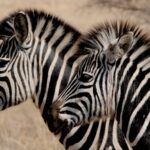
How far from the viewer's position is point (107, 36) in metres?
8.21

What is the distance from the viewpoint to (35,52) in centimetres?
862

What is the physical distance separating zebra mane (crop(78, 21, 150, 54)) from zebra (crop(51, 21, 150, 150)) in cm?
20

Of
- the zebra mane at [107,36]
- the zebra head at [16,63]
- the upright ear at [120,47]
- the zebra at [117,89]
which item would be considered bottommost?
the zebra at [117,89]

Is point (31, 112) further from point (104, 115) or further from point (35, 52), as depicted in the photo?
point (104, 115)

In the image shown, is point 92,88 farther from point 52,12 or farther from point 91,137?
point 52,12

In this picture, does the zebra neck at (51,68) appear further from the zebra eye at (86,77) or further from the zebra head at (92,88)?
the zebra eye at (86,77)

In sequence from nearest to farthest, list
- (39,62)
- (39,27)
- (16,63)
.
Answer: (16,63) < (39,62) < (39,27)

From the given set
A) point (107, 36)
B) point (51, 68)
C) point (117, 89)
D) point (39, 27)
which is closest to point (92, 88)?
point (117, 89)

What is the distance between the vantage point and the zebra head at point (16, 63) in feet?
27.9

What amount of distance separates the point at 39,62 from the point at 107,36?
3.23 feet

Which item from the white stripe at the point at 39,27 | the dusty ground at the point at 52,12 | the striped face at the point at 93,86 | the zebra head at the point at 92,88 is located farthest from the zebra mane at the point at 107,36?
the dusty ground at the point at 52,12

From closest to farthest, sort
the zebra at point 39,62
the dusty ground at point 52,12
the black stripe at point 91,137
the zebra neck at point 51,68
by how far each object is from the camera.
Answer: the black stripe at point 91,137, the zebra at point 39,62, the zebra neck at point 51,68, the dusty ground at point 52,12

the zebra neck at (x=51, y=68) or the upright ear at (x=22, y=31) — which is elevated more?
the upright ear at (x=22, y=31)

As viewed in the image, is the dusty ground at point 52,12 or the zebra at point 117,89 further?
the dusty ground at point 52,12
